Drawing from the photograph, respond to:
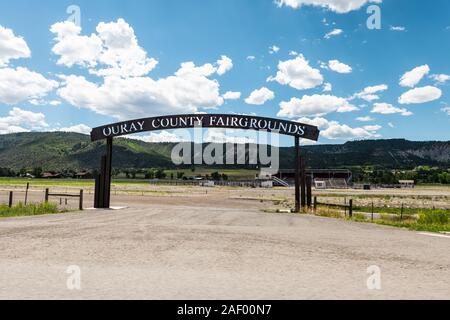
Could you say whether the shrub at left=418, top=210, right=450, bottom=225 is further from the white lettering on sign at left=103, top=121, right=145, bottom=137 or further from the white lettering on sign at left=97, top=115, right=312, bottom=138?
the white lettering on sign at left=103, top=121, right=145, bottom=137

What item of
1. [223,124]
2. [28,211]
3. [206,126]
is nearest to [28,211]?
[28,211]

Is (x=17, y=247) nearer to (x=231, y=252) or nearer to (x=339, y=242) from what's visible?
(x=231, y=252)

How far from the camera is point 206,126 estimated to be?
25.1 m

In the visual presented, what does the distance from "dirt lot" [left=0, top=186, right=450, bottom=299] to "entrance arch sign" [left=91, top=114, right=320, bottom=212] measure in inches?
504

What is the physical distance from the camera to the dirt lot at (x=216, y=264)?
19.7 ft

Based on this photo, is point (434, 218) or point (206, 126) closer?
point (434, 218)

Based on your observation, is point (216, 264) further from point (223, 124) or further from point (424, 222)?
point (223, 124)

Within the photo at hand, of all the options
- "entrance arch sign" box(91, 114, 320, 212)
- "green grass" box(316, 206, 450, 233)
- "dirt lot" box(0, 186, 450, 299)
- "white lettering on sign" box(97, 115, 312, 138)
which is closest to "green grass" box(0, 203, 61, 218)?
"entrance arch sign" box(91, 114, 320, 212)

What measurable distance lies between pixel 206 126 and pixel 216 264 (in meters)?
17.7

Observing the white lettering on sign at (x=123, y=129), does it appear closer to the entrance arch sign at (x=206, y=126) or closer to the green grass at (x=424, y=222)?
the entrance arch sign at (x=206, y=126)

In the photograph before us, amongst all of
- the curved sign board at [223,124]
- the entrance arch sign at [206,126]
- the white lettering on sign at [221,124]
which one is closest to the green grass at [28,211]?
the entrance arch sign at [206,126]

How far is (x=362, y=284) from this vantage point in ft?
21.5

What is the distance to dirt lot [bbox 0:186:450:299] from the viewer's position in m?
→ 6.00

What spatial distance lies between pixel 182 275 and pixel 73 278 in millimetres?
1909
